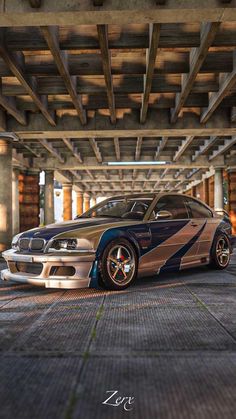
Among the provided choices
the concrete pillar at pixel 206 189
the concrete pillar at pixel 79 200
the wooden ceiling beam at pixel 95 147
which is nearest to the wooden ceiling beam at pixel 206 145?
the wooden ceiling beam at pixel 95 147

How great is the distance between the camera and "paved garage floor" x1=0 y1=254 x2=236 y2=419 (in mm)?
1820

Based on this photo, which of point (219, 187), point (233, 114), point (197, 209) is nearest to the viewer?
point (197, 209)

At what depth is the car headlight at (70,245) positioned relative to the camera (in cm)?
450

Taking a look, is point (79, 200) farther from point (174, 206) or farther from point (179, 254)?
point (179, 254)

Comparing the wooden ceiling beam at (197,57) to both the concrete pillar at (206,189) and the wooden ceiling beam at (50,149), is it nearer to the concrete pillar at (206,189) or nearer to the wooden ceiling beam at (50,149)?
the wooden ceiling beam at (50,149)

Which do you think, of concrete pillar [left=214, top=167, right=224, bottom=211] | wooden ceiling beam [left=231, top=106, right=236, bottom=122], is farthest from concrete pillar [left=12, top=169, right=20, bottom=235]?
wooden ceiling beam [left=231, top=106, right=236, bottom=122]

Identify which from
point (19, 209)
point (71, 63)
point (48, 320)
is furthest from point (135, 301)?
point (19, 209)

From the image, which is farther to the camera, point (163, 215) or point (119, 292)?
point (163, 215)

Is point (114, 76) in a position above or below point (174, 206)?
above

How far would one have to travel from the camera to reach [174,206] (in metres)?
5.91

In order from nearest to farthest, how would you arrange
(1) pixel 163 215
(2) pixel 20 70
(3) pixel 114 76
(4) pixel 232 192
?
(1) pixel 163 215, (2) pixel 20 70, (3) pixel 114 76, (4) pixel 232 192

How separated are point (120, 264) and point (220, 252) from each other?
257 centimetres

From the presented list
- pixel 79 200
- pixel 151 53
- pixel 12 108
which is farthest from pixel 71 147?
pixel 79 200

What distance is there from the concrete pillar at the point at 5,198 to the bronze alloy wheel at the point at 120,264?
7262mm
